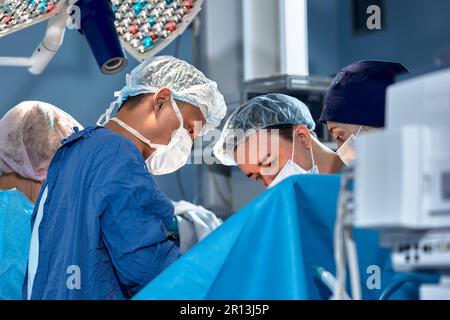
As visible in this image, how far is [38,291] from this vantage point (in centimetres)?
223

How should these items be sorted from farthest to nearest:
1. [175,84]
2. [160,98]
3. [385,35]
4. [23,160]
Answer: [385,35], [23,160], [175,84], [160,98]

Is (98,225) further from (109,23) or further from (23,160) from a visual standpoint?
(23,160)

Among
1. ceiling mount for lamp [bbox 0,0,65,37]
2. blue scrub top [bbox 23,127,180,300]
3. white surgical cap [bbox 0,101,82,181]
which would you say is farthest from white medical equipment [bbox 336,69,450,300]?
white surgical cap [bbox 0,101,82,181]

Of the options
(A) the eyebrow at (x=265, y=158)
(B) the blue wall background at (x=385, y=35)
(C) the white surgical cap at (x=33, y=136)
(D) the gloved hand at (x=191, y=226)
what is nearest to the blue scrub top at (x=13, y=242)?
(C) the white surgical cap at (x=33, y=136)

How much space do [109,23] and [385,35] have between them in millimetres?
2804

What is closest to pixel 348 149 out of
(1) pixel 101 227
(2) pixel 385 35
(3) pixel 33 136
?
(1) pixel 101 227

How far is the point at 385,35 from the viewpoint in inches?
204

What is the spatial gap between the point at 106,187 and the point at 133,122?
1.38 ft

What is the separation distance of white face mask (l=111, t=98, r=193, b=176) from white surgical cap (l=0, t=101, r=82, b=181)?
45 cm

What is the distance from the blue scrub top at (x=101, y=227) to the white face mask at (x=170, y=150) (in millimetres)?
283

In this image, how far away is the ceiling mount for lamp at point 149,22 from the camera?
310 centimetres

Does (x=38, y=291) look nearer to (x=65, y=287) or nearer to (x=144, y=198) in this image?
(x=65, y=287)

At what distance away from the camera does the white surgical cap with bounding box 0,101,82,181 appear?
10.1 ft

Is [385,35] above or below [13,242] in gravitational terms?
above
